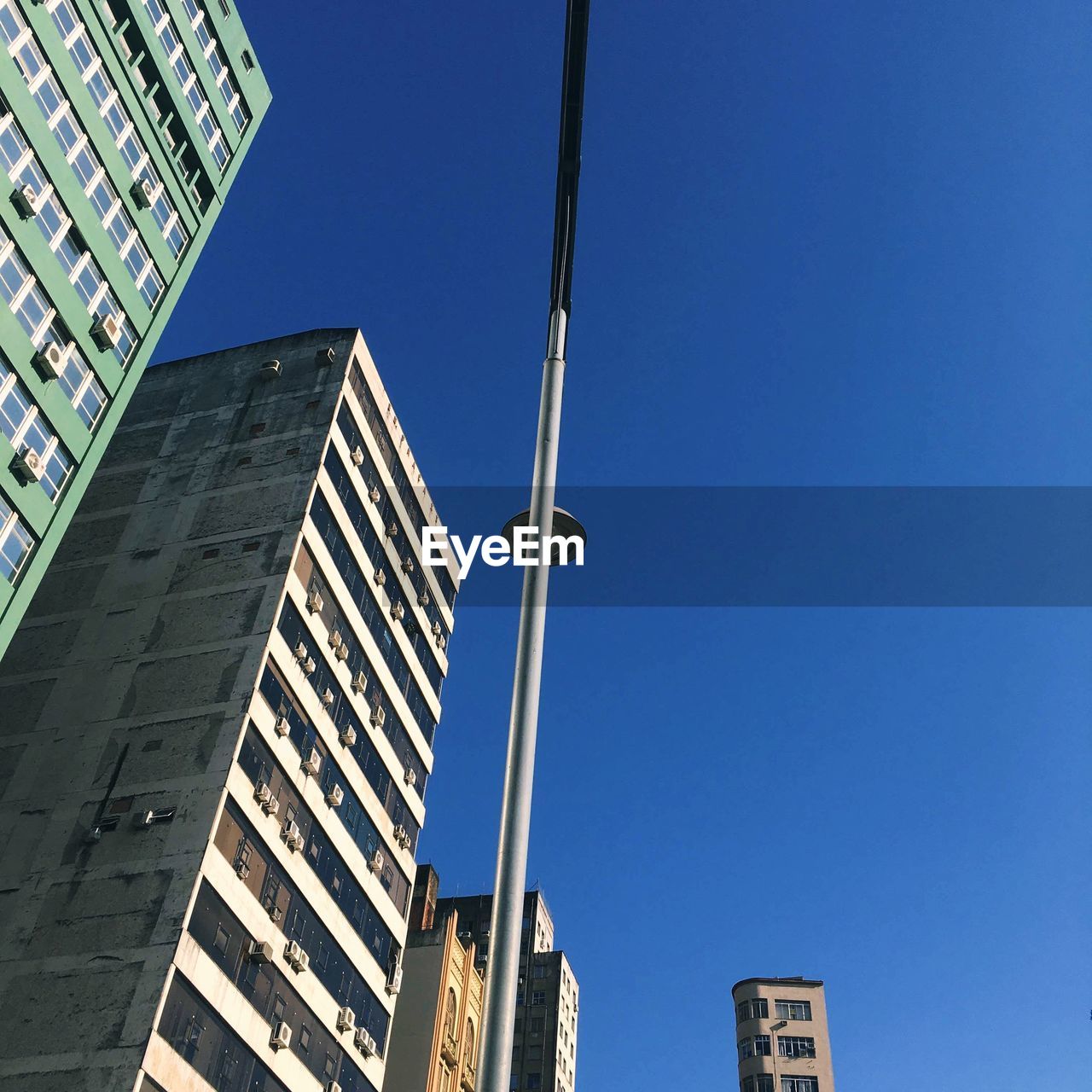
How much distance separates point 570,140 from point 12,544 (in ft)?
97.0

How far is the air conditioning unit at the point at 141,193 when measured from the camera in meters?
43.1

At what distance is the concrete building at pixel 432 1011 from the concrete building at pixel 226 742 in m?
6.42

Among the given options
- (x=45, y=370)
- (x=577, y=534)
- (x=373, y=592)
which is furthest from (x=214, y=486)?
(x=577, y=534)

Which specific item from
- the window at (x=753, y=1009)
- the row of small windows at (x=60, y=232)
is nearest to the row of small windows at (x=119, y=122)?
the row of small windows at (x=60, y=232)

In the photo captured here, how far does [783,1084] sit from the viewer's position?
94500mm

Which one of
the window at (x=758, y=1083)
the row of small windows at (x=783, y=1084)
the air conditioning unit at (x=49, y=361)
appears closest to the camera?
the air conditioning unit at (x=49, y=361)

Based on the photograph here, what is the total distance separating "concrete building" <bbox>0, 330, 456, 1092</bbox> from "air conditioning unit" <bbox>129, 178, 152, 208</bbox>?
28.6 ft

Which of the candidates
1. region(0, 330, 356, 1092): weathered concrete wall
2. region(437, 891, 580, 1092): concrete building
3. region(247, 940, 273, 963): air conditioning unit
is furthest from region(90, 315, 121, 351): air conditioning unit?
region(437, 891, 580, 1092): concrete building

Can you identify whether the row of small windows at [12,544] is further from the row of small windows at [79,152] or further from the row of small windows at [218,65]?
the row of small windows at [218,65]

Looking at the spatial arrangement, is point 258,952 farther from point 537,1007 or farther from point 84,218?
point 537,1007

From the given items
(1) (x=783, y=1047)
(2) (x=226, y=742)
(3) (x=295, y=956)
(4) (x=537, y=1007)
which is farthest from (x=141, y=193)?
(1) (x=783, y=1047)

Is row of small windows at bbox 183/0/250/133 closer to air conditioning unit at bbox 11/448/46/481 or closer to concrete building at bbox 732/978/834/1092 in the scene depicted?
air conditioning unit at bbox 11/448/46/481

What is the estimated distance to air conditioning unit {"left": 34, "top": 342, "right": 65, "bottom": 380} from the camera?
36875 mm

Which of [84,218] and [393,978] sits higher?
[84,218]
